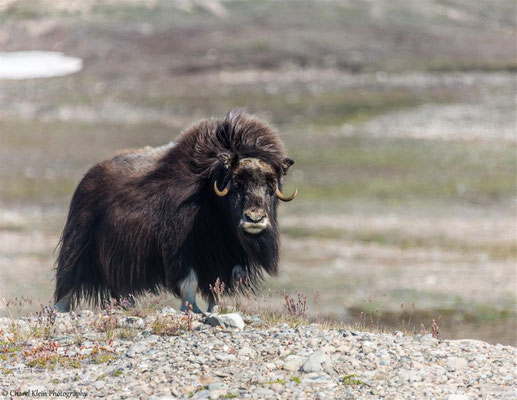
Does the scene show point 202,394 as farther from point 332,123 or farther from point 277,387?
point 332,123

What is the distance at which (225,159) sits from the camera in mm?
6680

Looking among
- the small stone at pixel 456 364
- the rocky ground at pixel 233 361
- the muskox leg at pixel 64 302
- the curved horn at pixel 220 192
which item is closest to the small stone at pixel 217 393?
the rocky ground at pixel 233 361

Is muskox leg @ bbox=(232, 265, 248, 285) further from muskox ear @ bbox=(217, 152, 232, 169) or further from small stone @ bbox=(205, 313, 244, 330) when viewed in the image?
small stone @ bbox=(205, 313, 244, 330)

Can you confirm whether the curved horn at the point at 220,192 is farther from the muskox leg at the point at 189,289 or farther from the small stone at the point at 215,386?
the small stone at the point at 215,386

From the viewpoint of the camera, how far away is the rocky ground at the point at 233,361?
5.08 metres

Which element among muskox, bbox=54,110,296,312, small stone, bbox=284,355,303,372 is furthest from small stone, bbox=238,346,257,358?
muskox, bbox=54,110,296,312

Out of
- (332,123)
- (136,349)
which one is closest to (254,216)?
(136,349)

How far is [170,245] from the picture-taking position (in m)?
6.75

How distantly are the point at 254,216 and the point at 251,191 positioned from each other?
0.25 metres

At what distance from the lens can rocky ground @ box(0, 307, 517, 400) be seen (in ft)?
16.7

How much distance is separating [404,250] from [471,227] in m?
2.15

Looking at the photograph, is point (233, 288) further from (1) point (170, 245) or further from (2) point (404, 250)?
(2) point (404, 250)

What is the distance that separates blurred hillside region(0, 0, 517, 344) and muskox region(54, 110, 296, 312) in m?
0.73

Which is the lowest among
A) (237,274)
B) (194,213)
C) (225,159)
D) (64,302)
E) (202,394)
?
(64,302)
